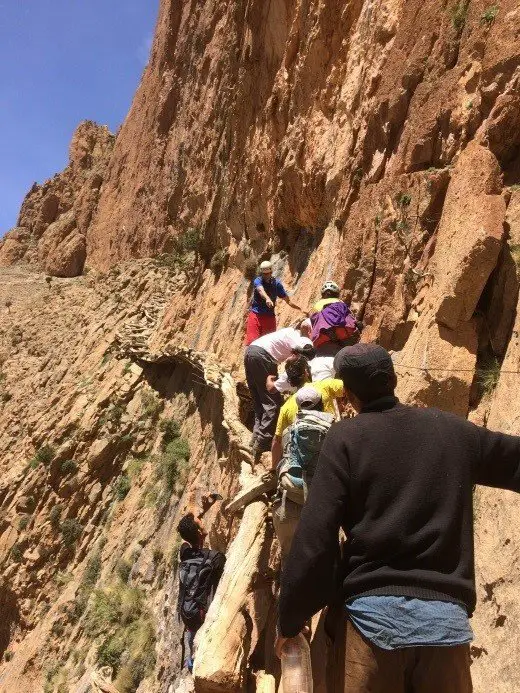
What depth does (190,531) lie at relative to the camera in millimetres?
6059

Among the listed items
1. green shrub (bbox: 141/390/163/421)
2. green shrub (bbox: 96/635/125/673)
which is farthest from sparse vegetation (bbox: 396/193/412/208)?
green shrub (bbox: 141/390/163/421)

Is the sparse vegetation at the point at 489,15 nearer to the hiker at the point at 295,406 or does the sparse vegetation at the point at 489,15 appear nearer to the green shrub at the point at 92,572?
the hiker at the point at 295,406

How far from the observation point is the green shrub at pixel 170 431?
1291 cm

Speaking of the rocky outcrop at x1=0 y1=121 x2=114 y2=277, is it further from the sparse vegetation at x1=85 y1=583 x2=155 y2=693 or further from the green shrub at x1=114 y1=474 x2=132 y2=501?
the sparse vegetation at x1=85 y1=583 x2=155 y2=693

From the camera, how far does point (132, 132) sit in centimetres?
2872

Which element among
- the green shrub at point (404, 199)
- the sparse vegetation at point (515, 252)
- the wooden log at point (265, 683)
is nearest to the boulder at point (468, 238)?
the sparse vegetation at point (515, 252)

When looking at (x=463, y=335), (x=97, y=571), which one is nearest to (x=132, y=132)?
(x=97, y=571)

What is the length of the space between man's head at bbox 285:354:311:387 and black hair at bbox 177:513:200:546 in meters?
1.99

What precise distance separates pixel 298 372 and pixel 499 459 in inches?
120

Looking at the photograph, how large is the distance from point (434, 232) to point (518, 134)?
1180mm

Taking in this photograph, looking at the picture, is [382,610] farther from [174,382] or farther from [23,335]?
[23,335]

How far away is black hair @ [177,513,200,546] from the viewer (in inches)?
238

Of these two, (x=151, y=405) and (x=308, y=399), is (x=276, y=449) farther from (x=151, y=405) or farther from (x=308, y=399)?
(x=151, y=405)

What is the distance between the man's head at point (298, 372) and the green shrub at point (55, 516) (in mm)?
11089
